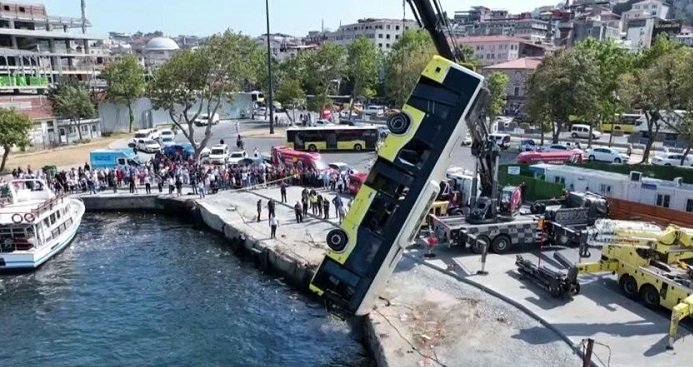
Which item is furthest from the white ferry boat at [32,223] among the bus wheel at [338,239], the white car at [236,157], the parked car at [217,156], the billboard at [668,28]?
the billboard at [668,28]

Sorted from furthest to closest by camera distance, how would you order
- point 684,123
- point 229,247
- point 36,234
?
1. point 684,123
2. point 229,247
3. point 36,234

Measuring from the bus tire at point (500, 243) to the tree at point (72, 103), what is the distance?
5232 centimetres

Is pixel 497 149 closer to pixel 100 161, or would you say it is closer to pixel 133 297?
pixel 133 297

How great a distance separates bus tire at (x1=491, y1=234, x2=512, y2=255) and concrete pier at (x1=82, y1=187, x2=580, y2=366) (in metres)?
3.84

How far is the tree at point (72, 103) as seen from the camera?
60.6 metres

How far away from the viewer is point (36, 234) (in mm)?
27000

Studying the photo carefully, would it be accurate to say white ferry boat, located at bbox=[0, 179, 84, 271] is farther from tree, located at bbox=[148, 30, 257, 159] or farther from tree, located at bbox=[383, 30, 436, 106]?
tree, located at bbox=[383, 30, 436, 106]

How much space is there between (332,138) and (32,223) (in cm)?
3132

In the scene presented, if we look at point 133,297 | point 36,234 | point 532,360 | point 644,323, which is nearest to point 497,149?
point 644,323

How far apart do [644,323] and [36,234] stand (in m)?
26.4

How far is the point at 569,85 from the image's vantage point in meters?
50.4

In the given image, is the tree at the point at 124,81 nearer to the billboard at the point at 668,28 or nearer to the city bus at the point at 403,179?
the city bus at the point at 403,179

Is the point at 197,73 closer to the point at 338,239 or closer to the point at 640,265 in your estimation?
the point at 338,239

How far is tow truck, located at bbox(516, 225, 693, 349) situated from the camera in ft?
62.6
